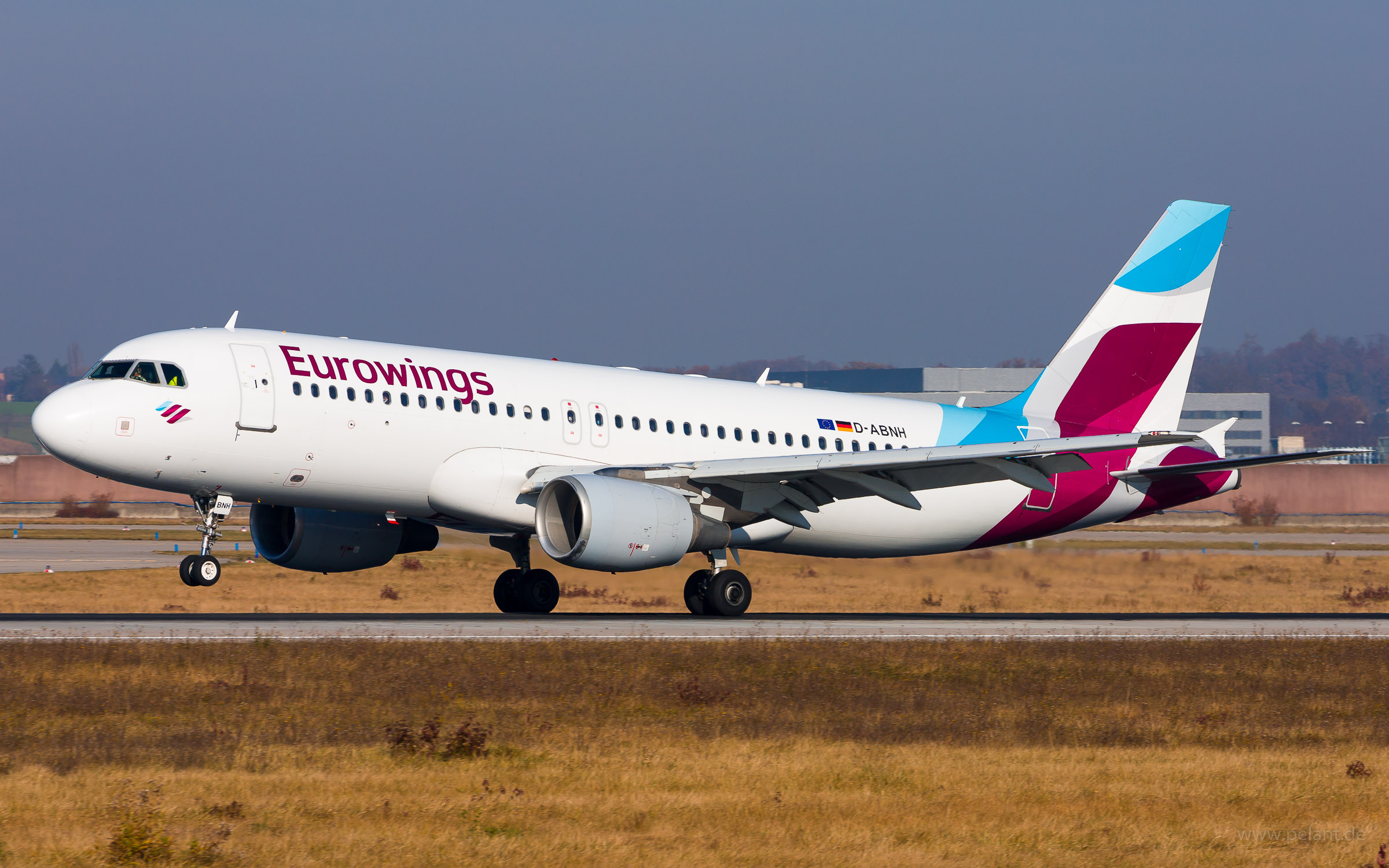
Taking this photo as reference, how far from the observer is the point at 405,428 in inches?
994

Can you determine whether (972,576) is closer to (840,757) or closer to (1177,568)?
(1177,568)

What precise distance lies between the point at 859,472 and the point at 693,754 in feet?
38.5

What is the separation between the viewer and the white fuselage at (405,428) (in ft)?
78.6

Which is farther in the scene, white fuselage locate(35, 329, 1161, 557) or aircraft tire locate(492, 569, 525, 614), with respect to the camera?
aircraft tire locate(492, 569, 525, 614)

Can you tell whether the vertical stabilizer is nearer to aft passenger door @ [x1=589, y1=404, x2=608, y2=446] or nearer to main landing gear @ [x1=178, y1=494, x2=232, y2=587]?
aft passenger door @ [x1=589, y1=404, x2=608, y2=446]

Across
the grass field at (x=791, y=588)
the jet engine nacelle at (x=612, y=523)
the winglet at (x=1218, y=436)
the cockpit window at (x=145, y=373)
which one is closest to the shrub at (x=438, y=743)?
the jet engine nacelle at (x=612, y=523)

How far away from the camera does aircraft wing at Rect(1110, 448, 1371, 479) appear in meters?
25.7

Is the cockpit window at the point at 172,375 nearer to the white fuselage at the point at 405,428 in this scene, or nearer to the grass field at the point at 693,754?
the white fuselage at the point at 405,428

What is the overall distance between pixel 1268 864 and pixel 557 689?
359 inches

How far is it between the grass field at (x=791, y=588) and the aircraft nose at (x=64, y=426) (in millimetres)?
9499

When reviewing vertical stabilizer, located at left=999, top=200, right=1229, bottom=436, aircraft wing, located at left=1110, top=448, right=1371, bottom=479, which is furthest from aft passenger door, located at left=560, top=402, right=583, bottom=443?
aircraft wing, located at left=1110, top=448, right=1371, bottom=479

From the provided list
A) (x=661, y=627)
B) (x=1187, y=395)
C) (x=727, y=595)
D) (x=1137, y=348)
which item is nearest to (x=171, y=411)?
(x=661, y=627)

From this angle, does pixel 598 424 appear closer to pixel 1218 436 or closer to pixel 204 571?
pixel 204 571

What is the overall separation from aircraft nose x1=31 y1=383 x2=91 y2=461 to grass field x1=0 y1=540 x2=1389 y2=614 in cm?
950
